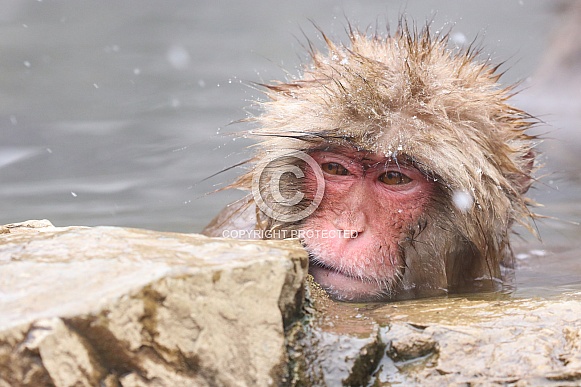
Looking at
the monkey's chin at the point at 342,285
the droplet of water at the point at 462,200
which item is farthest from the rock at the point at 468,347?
the droplet of water at the point at 462,200

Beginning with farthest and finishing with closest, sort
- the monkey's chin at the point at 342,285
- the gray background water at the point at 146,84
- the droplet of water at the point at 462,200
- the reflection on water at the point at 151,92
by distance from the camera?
the gray background water at the point at 146,84 → the reflection on water at the point at 151,92 → the droplet of water at the point at 462,200 → the monkey's chin at the point at 342,285

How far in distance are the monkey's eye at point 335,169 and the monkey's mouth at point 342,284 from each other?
1.41 ft

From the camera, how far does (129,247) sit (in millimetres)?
1906

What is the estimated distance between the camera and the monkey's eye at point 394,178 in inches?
126

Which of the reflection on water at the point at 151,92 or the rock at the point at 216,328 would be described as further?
the reflection on water at the point at 151,92

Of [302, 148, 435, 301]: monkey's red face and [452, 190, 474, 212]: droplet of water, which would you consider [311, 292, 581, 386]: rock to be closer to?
[302, 148, 435, 301]: monkey's red face

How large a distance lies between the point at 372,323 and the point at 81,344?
2.57 feet

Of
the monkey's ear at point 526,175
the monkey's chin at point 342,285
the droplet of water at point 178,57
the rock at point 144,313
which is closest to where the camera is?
the rock at point 144,313

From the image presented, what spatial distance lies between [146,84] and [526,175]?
5761 millimetres

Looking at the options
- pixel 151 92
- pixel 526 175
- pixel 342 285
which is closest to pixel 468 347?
pixel 342 285

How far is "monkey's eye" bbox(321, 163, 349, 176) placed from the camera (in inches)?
129

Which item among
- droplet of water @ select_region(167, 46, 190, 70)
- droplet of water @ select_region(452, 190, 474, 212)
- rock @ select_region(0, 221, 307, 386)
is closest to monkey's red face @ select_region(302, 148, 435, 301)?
droplet of water @ select_region(452, 190, 474, 212)

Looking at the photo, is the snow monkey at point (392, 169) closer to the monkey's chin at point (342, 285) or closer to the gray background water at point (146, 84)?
the monkey's chin at point (342, 285)

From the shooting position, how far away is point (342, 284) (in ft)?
9.86
